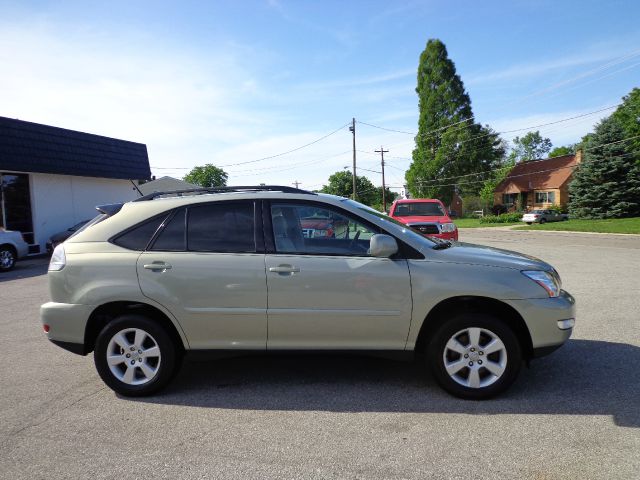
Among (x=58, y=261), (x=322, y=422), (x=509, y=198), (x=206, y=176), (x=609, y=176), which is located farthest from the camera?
(x=206, y=176)

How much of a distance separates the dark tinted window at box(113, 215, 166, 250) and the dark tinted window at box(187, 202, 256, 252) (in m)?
0.33

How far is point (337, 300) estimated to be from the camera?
3846 mm

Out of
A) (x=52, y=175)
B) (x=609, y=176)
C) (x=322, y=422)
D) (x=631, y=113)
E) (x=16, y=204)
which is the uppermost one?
(x=631, y=113)

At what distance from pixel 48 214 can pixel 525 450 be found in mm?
20724

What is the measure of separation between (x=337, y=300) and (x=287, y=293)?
0.42 metres

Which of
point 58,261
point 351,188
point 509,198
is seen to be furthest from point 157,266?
point 351,188

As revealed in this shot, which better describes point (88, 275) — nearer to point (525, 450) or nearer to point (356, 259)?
point (356, 259)

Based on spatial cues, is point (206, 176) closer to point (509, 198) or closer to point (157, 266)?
point (509, 198)

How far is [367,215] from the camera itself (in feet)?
13.6

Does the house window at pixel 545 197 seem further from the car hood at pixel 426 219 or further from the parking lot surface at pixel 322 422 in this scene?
the parking lot surface at pixel 322 422

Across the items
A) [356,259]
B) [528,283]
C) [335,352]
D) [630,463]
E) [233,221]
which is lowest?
[630,463]

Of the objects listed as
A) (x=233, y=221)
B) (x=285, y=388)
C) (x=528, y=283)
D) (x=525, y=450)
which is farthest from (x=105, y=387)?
(x=528, y=283)

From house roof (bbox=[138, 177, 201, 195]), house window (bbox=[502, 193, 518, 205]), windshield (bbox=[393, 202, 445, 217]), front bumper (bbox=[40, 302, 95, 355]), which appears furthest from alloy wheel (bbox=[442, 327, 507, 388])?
house window (bbox=[502, 193, 518, 205])

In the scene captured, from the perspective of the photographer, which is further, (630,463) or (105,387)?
(105,387)
